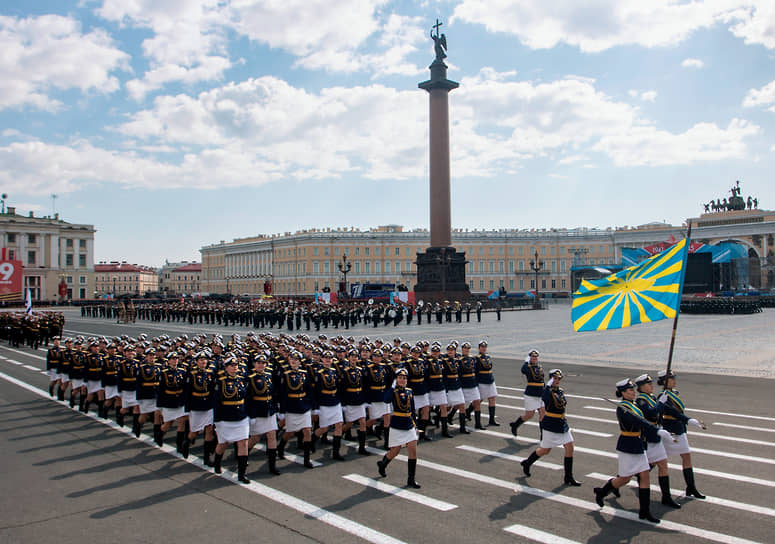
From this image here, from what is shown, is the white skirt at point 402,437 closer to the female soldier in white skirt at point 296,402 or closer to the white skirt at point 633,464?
the female soldier in white skirt at point 296,402

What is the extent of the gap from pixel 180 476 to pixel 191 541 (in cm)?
250

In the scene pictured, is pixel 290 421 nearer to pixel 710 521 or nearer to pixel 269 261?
pixel 710 521

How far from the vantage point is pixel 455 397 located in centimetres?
1072

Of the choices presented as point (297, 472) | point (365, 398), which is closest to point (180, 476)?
point (297, 472)

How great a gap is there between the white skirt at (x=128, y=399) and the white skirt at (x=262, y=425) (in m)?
3.49

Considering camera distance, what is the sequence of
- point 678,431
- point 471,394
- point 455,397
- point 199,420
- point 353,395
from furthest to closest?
point 471,394 < point 455,397 < point 353,395 < point 199,420 < point 678,431

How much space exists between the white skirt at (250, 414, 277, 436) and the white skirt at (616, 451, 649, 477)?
4774mm

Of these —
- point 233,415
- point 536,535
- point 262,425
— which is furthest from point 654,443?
point 233,415

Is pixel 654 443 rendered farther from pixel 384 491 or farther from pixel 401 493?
pixel 384 491

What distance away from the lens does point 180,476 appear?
8.34m

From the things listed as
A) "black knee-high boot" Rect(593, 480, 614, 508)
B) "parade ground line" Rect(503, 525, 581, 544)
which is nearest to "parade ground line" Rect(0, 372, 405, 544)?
"parade ground line" Rect(503, 525, 581, 544)

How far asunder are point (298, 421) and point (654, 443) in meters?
4.99

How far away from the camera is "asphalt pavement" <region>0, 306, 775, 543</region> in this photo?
6.23 meters

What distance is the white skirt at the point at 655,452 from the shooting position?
6859 mm
